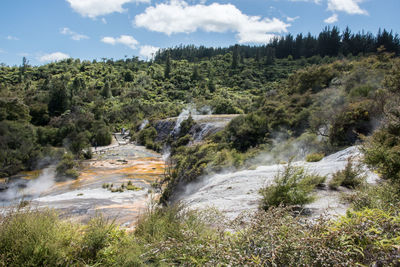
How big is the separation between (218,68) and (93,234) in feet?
263

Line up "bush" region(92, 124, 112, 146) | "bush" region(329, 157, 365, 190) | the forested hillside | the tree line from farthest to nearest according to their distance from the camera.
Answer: the tree line < "bush" region(92, 124, 112, 146) < "bush" region(329, 157, 365, 190) < the forested hillside

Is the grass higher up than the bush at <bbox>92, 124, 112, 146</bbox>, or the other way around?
the grass

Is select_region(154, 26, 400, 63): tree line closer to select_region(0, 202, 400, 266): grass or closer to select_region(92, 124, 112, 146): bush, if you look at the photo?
select_region(92, 124, 112, 146): bush

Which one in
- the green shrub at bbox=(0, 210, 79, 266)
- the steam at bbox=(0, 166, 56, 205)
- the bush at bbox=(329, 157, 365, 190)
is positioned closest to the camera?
the green shrub at bbox=(0, 210, 79, 266)

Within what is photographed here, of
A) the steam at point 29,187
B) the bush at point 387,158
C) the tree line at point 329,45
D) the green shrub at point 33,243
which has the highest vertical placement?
the tree line at point 329,45

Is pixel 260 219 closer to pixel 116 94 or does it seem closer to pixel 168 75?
pixel 116 94

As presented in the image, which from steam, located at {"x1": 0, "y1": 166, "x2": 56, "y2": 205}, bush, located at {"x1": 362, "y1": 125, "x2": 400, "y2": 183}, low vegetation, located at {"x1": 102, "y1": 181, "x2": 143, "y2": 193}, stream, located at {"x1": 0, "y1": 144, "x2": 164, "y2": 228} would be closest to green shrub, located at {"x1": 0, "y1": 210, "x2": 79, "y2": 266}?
bush, located at {"x1": 362, "y1": 125, "x2": 400, "y2": 183}

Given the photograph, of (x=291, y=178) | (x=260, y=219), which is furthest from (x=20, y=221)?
(x=291, y=178)

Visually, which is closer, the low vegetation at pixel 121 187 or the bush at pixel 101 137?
the low vegetation at pixel 121 187

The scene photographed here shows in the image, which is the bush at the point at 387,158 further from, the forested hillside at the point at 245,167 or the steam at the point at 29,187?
the steam at the point at 29,187

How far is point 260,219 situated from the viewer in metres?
2.15

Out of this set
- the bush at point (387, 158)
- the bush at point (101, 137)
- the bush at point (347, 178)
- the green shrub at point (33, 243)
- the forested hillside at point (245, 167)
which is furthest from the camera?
the bush at point (101, 137)

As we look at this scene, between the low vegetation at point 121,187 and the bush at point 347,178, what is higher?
the bush at point 347,178

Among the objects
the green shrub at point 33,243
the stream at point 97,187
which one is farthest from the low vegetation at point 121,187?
the green shrub at point 33,243
